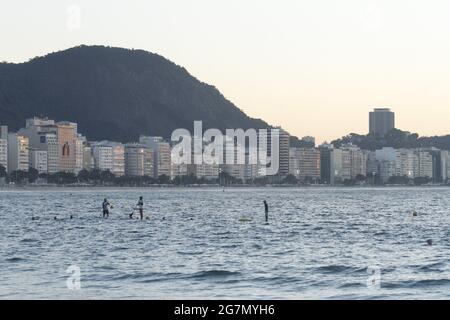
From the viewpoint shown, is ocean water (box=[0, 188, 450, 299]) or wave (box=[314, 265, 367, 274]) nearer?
ocean water (box=[0, 188, 450, 299])

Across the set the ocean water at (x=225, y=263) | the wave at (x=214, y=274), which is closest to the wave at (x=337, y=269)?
the ocean water at (x=225, y=263)

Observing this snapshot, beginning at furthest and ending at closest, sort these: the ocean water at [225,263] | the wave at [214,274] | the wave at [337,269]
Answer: the wave at [337,269] < the wave at [214,274] < the ocean water at [225,263]

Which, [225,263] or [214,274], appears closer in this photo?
[214,274]

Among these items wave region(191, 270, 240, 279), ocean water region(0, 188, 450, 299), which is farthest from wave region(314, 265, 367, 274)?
wave region(191, 270, 240, 279)

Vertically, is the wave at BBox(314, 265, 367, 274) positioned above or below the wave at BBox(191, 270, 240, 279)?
below

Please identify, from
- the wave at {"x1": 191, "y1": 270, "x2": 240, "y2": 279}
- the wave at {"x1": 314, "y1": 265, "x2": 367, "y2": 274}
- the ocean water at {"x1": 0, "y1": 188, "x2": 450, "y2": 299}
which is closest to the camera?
the ocean water at {"x1": 0, "y1": 188, "x2": 450, "y2": 299}

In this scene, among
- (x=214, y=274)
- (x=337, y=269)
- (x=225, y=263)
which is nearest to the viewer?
(x=214, y=274)

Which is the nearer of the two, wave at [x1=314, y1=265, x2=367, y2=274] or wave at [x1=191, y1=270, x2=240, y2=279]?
wave at [x1=191, y1=270, x2=240, y2=279]

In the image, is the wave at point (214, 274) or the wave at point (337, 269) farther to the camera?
the wave at point (337, 269)

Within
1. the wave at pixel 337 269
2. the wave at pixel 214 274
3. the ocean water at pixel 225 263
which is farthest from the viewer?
the wave at pixel 337 269

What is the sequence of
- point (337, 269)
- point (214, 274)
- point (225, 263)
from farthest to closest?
point (225, 263), point (337, 269), point (214, 274)

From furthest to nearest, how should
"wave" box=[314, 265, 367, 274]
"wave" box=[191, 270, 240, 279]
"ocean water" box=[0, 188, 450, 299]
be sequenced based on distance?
"wave" box=[314, 265, 367, 274]
"wave" box=[191, 270, 240, 279]
"ocean water" box=[0, 188, 450, 299]

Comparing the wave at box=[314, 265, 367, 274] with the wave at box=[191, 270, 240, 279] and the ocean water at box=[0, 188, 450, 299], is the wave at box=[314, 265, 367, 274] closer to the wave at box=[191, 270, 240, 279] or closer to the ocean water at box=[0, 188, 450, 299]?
the ocean water at box=[0, 188, 450, 299]

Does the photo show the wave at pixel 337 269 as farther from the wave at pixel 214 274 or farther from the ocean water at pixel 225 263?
the wave at pixel 214 274
